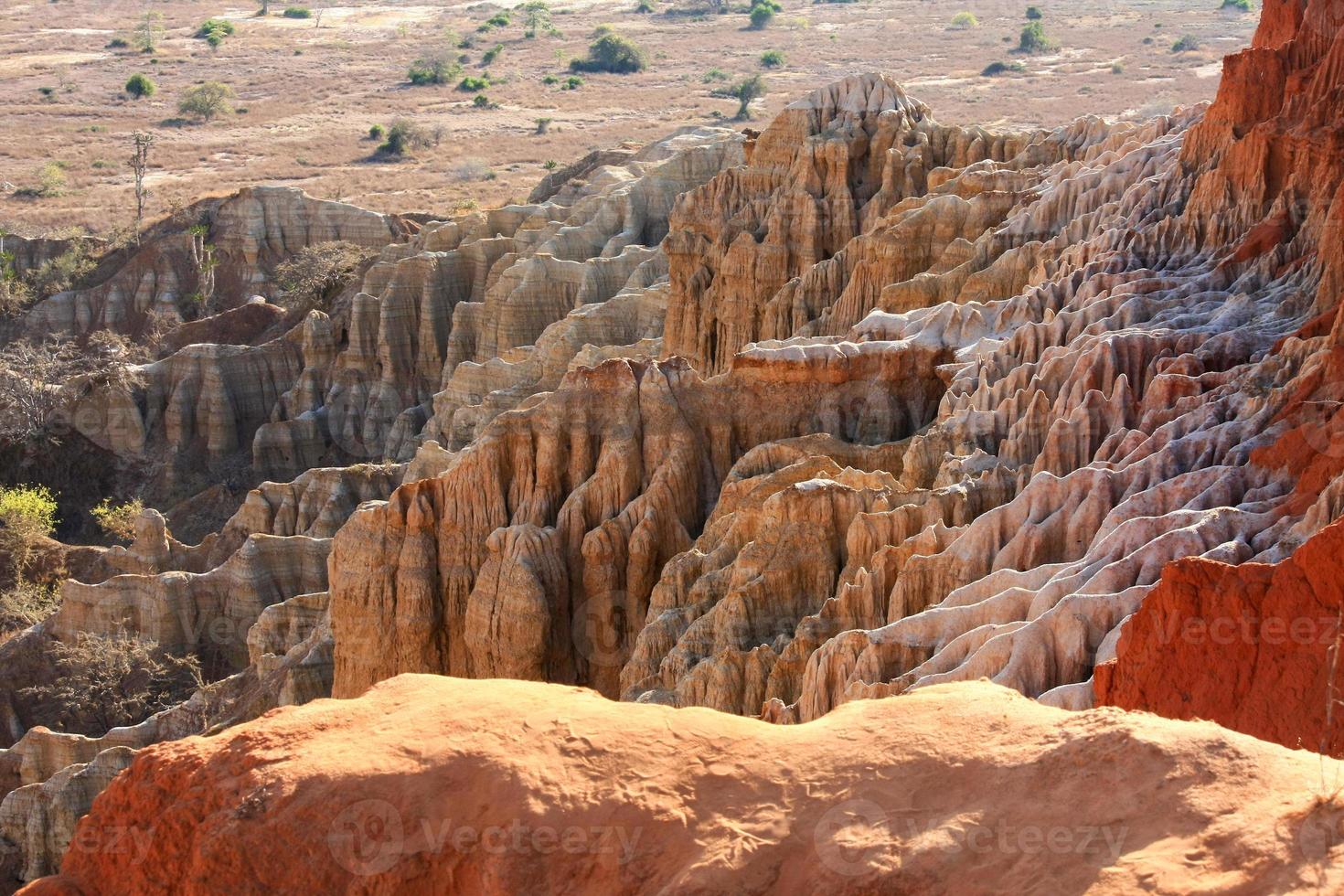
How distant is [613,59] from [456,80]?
9.81 meters

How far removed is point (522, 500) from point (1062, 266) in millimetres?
8708

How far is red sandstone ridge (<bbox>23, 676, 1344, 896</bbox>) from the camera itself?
27.1 ft

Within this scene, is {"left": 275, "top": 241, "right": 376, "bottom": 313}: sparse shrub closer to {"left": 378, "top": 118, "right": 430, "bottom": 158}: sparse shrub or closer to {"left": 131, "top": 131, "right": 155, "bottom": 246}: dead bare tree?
{"left": 131, "top": 131, "right": 155, "bottom": 246}: dead bare tree

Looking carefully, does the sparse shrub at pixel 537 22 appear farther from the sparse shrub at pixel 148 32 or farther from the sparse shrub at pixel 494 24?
the sparse shrub at pixel 148 32

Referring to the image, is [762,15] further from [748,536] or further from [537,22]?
[748,536]

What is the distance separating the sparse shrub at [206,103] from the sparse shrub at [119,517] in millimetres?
53479

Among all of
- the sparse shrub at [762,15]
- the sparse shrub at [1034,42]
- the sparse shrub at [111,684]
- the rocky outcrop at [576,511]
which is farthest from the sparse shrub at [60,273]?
the sparse shrub at [762,15]

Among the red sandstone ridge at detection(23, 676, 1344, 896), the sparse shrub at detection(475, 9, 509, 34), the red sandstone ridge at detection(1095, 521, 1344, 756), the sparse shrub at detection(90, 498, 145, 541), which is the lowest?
the sparse shrub at detection(90, 498, 145, 541)

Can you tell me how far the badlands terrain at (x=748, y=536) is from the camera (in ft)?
30.2

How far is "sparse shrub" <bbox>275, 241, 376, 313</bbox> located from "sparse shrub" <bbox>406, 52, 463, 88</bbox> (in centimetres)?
4724

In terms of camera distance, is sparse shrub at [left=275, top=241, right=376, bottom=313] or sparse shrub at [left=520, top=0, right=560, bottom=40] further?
sparse shrub at [left=520, top=0, right=560, bottom=40]

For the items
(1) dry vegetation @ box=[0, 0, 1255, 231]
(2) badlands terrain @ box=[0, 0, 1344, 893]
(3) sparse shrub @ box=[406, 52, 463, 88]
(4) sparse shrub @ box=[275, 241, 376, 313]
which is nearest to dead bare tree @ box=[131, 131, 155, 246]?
(1) dry vegetation @ box=[0, 0, 1255, 231]

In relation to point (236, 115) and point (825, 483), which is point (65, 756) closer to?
point (825, 483)

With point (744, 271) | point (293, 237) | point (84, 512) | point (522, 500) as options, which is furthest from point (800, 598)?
point (293, 237)
